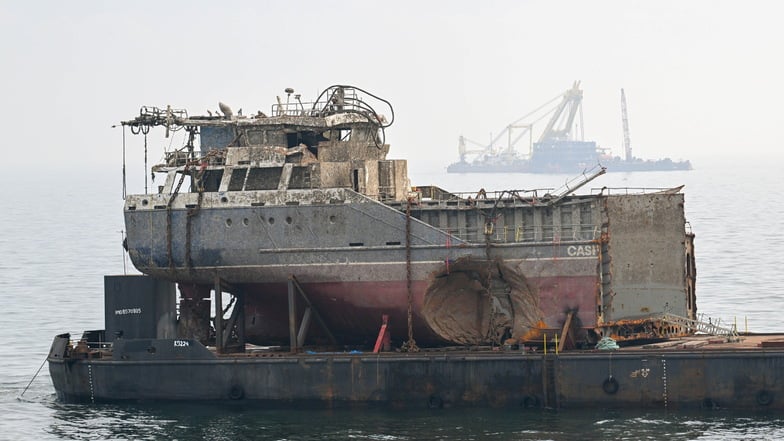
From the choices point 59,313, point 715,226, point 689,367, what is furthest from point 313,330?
point 715,226

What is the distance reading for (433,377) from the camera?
130 ft

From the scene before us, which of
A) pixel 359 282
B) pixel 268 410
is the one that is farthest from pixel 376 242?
pixel 268 410

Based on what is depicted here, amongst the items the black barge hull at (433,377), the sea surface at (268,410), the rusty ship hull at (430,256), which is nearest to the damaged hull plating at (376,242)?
the rusty ship hull at (430,256)

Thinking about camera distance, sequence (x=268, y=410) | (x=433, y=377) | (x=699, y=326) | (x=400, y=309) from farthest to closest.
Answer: (x=699, y=326), (x=400, y=309), (x=268, y=410), (x=433, y=377)

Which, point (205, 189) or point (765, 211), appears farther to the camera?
point (765, 211)

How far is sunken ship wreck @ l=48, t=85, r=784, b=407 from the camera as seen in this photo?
131 ft

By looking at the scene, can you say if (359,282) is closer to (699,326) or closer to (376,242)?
(376,242)

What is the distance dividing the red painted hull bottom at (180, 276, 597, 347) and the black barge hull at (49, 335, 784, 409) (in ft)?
5.68

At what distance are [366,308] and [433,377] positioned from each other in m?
3.56

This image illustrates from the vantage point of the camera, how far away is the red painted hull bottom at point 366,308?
4031 centimetres

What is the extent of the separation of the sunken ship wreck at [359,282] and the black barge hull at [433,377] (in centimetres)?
6

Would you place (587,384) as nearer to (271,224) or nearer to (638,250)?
(638,250)

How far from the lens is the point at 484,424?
126 feet

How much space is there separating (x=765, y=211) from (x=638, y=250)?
3874 inches
